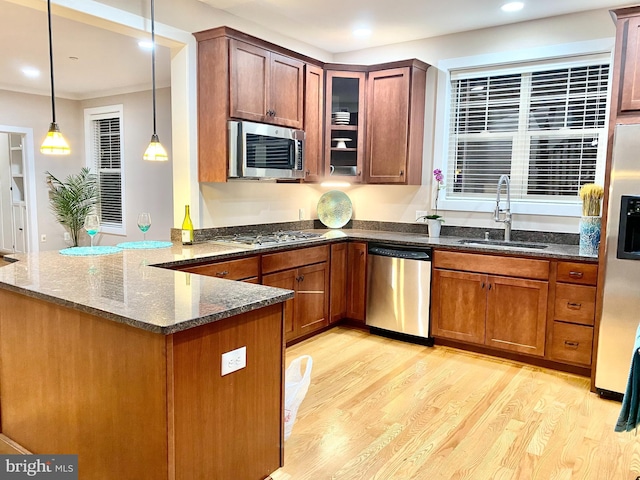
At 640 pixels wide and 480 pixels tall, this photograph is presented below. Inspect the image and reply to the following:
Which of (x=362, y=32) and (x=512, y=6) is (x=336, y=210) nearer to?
(x=362, y=32)

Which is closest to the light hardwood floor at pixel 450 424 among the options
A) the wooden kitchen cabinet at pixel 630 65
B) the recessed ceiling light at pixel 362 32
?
the wooden kitchen cabinet at pixel 630 65

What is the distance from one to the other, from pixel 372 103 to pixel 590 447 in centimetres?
319

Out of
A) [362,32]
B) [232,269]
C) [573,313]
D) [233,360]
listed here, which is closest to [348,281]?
[232,269]

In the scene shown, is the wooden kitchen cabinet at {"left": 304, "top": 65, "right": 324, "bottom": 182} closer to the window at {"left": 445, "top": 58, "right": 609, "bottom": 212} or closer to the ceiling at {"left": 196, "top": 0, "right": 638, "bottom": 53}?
the ceiling at {"left": 196, "top": 0, "right": 638, "bottom": 53}

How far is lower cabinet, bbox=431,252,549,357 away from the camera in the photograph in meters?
3.40

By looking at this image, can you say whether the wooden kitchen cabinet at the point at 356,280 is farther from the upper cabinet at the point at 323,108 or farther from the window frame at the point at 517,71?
the window frame at the point at 517,71

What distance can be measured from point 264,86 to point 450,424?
107 inches

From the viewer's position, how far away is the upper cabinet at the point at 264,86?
135 inches

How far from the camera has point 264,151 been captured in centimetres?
364

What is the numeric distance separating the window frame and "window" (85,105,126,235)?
4.64m

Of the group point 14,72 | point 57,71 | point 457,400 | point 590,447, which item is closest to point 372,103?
point 457,400

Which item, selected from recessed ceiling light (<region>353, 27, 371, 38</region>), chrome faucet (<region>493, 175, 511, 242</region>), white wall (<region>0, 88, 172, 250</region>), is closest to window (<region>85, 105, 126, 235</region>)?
white wall (<region>0, 88, 172, 250</region>)

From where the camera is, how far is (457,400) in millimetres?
2932

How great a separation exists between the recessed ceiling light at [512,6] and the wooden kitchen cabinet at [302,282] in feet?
7.59
